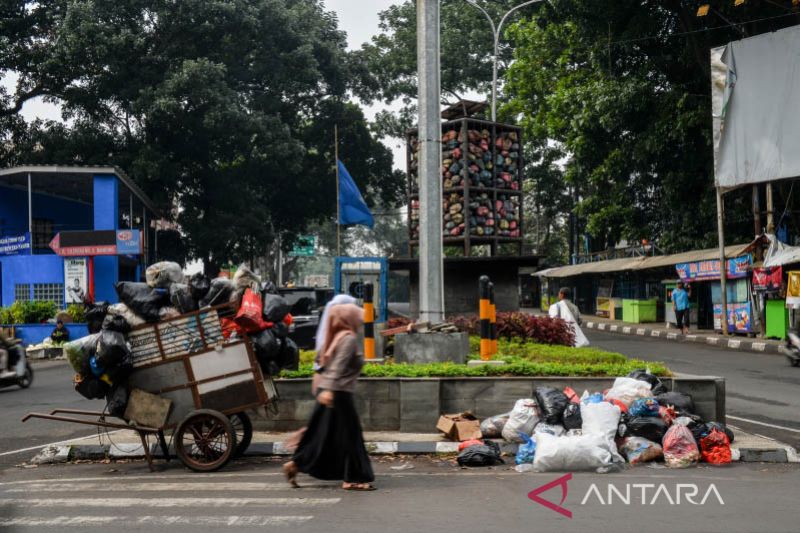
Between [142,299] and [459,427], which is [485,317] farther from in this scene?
[142,299]

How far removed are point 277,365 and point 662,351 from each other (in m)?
15.9

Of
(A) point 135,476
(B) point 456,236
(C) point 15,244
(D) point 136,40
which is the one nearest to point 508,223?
(B) point 456,236

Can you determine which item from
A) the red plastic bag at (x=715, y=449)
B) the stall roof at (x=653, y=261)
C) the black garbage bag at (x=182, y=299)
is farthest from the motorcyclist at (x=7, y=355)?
the stall roof at (x=653, y=261)

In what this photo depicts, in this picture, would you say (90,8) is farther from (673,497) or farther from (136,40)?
(673,497)

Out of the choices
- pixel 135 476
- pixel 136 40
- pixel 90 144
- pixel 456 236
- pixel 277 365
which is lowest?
pixel 135 476

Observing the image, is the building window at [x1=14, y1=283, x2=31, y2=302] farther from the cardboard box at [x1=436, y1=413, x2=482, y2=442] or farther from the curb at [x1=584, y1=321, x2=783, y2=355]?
the cardboard box at [x1=436, y1=413, x2=482, y2=442]

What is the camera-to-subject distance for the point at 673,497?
6641mm

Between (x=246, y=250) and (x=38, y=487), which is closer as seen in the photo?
(x=38, y=487)

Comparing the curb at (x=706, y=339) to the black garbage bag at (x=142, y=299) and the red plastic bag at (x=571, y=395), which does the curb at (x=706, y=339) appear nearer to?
the red plastic bag at (x=571, y=395)

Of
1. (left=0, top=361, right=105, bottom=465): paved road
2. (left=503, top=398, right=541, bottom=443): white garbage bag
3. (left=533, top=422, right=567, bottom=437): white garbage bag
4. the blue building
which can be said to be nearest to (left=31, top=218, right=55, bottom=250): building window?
the blue building

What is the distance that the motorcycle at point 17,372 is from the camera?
1636 centimetres

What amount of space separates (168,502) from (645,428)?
4.59 m

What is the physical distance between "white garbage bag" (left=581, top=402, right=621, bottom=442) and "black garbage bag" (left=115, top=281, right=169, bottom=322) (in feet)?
14.1

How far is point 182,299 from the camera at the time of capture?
841cm
